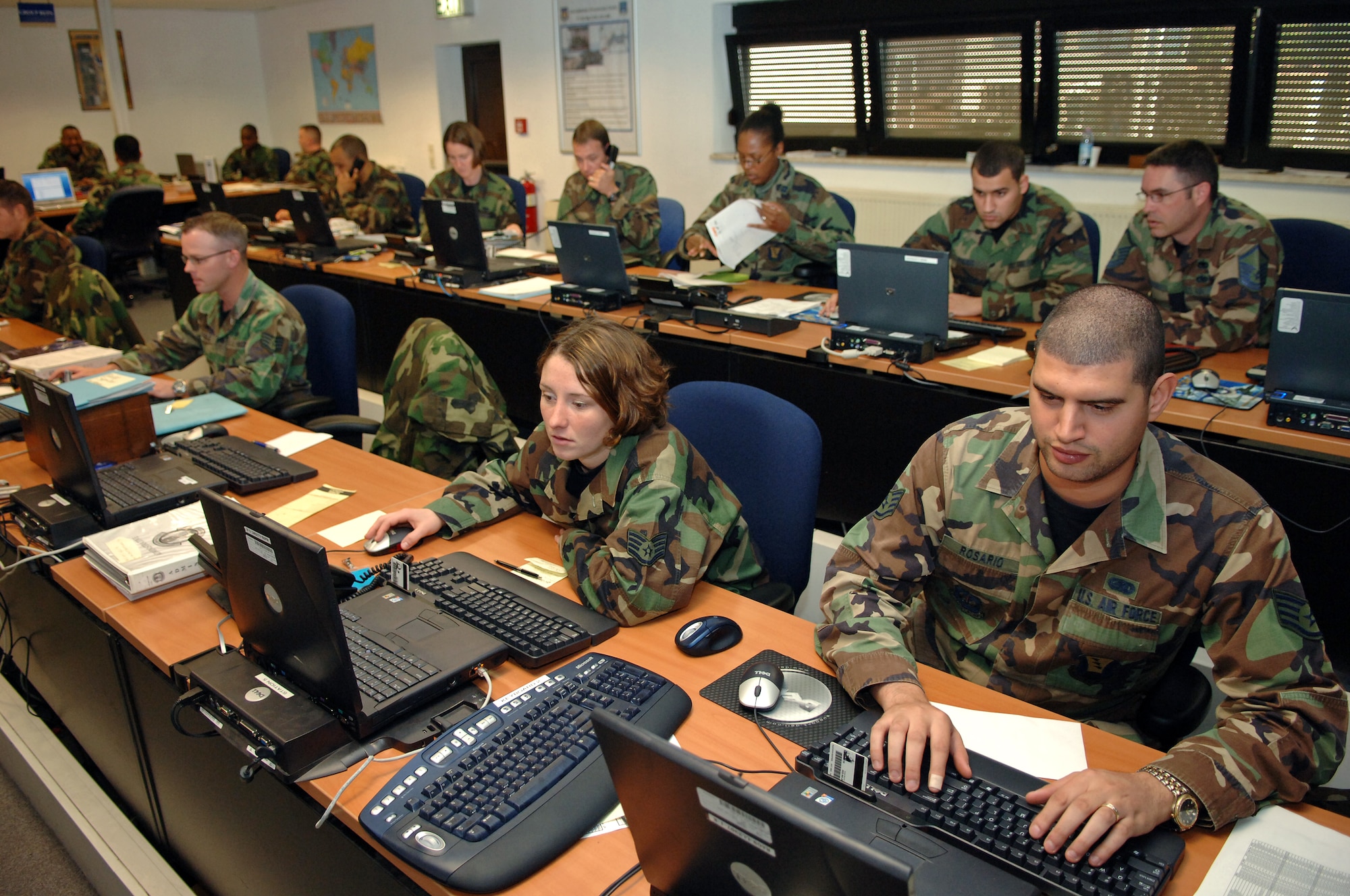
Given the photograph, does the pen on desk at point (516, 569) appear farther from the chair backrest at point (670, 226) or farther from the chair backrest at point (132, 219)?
the chair backrest at point (132, 219)

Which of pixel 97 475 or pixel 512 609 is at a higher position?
pixel 97 475

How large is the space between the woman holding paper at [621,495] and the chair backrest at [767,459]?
0.30ft

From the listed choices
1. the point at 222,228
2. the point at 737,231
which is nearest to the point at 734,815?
the point at 222,228

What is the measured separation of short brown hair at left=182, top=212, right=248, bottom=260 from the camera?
286cm

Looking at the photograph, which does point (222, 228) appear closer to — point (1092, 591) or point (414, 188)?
point (1092, 591)

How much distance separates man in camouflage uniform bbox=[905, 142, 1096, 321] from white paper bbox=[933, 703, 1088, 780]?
2.28m

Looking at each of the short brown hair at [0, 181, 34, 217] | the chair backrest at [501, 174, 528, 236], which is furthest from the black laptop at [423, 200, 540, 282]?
the chair backrest at [501, 174, 528, 236]

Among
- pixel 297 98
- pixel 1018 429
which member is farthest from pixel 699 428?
pixel 297 98

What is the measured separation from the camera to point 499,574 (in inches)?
63.2

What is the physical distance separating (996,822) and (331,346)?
102 inches

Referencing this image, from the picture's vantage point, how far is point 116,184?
24.5 ft

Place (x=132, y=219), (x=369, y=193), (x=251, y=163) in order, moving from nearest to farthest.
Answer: (x=369, y=193) < (x=132, y=219) < (x=251, y=163)

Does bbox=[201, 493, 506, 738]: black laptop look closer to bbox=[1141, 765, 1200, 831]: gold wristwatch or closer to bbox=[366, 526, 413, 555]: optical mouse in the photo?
bbox=[366, 526, 413, 555]: optical mouse

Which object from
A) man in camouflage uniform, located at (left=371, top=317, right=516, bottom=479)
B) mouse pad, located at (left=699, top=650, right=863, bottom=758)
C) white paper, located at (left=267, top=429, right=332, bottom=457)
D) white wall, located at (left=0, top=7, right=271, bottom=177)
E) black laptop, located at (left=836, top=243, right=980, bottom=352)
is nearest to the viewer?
mouse pad, located at (left=699, top=650, right=863, bottom=758)
